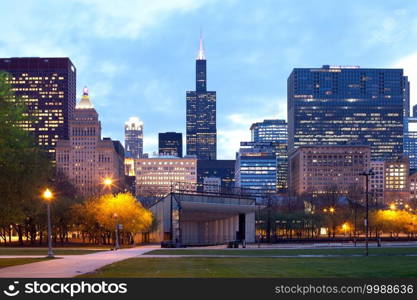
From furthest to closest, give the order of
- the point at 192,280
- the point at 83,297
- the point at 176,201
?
the point at 176,201 → the point at 192,280 → the point at 83,297

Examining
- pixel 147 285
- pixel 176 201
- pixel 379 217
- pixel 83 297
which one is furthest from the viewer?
pixel 379 217

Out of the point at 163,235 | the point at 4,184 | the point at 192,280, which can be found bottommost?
the point at 163,235

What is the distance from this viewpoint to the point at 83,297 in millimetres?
21359

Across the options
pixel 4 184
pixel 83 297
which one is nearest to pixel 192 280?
pixel 83 297

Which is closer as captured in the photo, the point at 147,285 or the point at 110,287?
the point at 110,287

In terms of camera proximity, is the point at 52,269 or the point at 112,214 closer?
the point at 52,269

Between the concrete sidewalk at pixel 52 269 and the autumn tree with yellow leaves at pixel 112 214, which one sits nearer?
the concrete sidewalk at pixel 52 269

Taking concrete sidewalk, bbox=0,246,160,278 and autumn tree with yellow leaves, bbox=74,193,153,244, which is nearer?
concrete sidewalk, bbox=0,246,160,278

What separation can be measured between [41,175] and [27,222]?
55.6 m

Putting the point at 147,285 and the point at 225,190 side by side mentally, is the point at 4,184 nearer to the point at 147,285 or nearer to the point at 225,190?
the point at 147,285

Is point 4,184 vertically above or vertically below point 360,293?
above

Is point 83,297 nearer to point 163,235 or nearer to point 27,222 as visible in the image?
point 27,222

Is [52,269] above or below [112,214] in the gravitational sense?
above

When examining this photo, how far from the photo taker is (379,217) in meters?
128
